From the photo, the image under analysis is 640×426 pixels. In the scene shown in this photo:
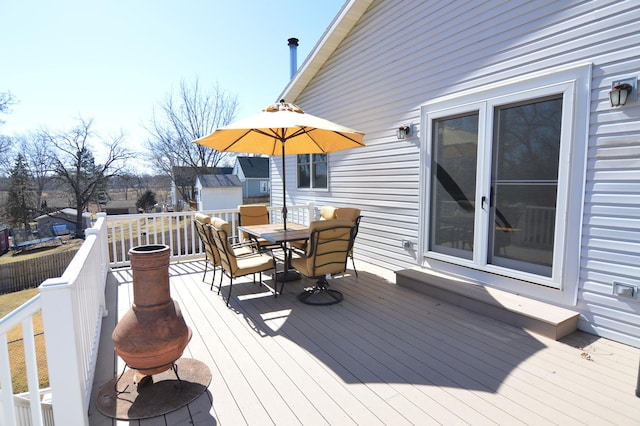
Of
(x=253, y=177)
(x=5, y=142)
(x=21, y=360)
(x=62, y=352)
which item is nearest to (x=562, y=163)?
(x=62, y=352)

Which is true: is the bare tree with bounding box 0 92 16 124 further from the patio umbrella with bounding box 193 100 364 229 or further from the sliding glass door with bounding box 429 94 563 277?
the sliding glass door with bounding box 429 94 563 277

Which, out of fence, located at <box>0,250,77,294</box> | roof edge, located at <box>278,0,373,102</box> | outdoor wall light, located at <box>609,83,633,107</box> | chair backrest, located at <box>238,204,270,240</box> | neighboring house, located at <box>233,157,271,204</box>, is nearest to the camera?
outdoor wall light, located at <box>609,83,633,107</box>

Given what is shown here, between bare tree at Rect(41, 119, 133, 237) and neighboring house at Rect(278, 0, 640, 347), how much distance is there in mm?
25669

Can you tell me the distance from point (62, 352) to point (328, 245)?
2544mm

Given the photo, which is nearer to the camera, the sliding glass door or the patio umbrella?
the sliding glass door

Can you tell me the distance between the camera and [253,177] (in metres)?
29.8

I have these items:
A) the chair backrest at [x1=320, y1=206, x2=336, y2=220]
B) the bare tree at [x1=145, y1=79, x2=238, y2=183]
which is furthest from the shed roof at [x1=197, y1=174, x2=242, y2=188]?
the chair backrest at [x1=320, y1=206, x2=336, y2=220]

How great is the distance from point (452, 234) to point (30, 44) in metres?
19.2

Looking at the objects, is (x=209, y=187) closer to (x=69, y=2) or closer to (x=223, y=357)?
(x=69, y=2)

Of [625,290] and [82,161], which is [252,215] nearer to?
[625,290]

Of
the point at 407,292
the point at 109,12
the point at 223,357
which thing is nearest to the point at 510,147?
the point at 407,292

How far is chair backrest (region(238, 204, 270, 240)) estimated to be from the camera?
19.8 feet

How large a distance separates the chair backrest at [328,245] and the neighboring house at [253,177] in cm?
2582

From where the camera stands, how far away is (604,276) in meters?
2.96
